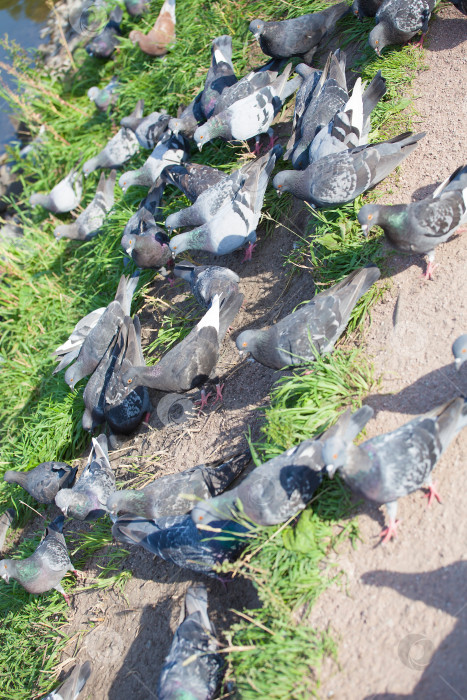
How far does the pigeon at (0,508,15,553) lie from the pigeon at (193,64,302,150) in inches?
198

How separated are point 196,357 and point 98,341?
163 cm

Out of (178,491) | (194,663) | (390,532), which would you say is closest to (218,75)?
(178,491)

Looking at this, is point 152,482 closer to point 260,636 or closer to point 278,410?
point 278,410

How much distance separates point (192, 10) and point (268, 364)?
6.60 meters

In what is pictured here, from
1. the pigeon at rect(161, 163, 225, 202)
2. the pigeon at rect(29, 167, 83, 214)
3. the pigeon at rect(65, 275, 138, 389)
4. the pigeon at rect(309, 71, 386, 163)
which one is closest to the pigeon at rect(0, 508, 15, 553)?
the pigeon at rect(65, 275, 138, 389)

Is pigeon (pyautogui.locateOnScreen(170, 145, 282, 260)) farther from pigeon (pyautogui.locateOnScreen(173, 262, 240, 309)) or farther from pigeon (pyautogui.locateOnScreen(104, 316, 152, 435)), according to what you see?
pigeon (pyautogui.locateOnScreen(104, 316, 152, 435))

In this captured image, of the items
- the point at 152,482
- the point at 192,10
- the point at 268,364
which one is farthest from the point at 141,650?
the point at 192,10

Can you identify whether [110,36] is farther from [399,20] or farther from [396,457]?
[396,457]

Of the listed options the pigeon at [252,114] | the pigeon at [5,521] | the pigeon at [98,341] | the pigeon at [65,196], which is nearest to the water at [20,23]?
the pigeon at [65,196]

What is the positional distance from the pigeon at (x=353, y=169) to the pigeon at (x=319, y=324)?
804 millimetres

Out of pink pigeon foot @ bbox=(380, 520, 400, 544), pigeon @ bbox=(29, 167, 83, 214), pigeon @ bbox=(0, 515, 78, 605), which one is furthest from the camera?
pigeon @ bbox=(29, 167, 83, 214)

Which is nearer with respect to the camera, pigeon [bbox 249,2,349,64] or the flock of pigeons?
the flock of pigeons

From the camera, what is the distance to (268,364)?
4809 millimetres

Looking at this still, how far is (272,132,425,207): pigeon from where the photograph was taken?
16.0ft
